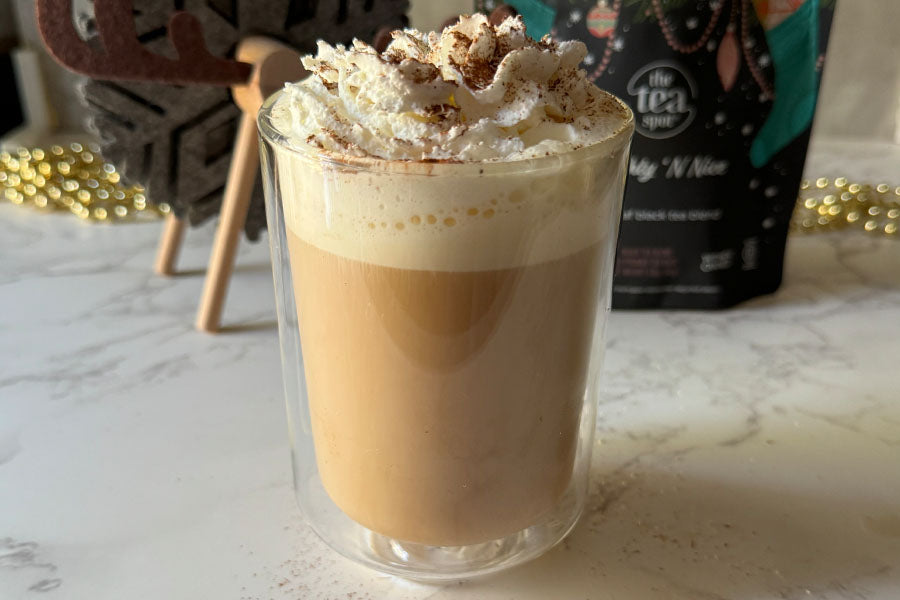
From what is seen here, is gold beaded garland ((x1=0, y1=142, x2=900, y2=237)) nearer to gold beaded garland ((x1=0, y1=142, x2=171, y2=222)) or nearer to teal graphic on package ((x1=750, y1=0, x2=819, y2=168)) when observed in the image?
gold beaded garland ((x1=0, y1=142, x2=171, y2=222))

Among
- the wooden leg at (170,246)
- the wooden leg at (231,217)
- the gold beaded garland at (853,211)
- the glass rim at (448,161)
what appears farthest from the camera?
the gold beaded garland at (853,211)

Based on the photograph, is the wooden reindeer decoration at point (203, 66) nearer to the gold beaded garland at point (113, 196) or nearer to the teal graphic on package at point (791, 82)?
the gold beaded garland at point (113, 196)

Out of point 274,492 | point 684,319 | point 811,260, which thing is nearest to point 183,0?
point 274,492

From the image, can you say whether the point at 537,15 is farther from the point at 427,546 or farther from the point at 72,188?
the point at 72,188

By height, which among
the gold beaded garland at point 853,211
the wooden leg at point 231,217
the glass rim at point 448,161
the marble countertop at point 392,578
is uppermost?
the glass rim at point 448,161

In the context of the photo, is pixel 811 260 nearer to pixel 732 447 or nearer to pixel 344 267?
pixel 732 447

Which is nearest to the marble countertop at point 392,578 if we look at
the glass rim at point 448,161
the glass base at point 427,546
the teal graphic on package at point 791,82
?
the glass base at point 427,546
